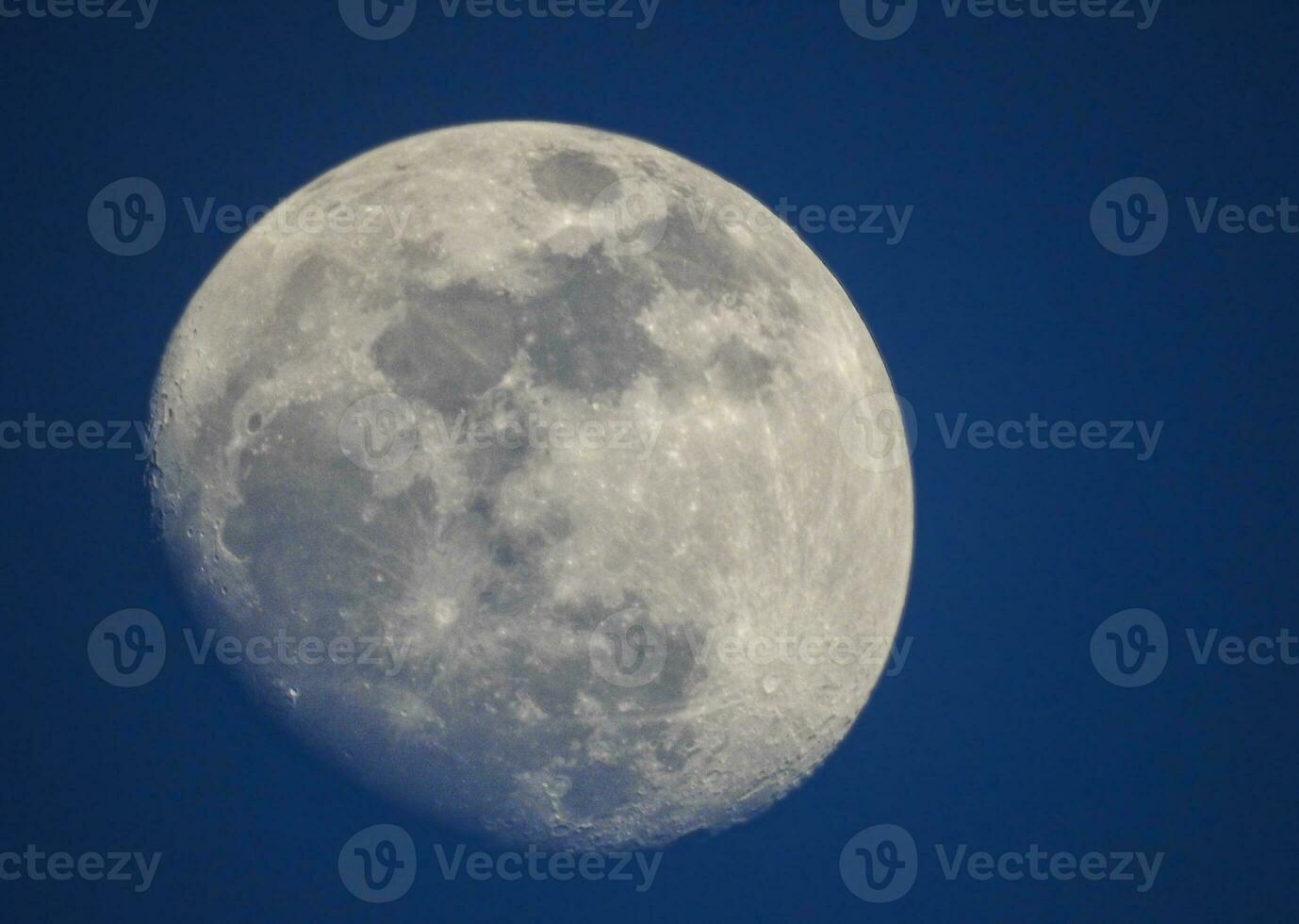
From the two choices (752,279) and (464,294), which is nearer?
(464,294)

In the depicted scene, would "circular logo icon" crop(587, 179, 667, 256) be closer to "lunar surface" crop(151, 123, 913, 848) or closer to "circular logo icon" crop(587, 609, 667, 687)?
"lunar surface" crop(151, 123, 913, 848)

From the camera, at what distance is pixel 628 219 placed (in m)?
5.88

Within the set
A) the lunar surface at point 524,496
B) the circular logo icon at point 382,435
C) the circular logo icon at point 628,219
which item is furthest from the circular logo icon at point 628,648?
the circular logo icon at point 628,219

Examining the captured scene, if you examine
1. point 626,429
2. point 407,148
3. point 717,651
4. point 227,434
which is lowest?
point 717,651

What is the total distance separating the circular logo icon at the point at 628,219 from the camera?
5.78 metres

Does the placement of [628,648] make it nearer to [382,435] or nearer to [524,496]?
[524,496]

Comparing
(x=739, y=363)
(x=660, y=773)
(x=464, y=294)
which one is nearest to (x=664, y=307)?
(x=739, y=363)

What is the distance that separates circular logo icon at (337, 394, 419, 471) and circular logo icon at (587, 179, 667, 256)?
1725mm

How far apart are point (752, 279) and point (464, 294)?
2061mm

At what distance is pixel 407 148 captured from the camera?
669 centimetres

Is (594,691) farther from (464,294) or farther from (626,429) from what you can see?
(464,294)

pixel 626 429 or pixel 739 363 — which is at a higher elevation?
pixel 739 363

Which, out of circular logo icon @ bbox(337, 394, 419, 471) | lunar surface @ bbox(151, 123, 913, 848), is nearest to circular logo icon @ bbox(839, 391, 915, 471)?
lunar surface @ bbox(151, 123, 913, 848)

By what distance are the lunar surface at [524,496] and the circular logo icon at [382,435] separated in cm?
2
